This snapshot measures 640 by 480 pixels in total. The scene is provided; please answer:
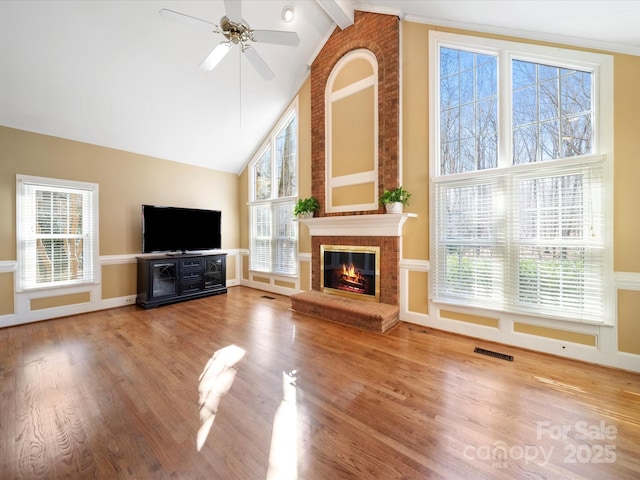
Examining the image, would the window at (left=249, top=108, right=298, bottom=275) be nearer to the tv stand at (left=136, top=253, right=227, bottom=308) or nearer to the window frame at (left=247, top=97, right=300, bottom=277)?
the window frame at (left=247, top=97, right=300, bottom=277)

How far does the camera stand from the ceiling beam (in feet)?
12.3

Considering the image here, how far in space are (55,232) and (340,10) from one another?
18.4 feet

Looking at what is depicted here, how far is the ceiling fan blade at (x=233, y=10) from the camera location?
2321mm

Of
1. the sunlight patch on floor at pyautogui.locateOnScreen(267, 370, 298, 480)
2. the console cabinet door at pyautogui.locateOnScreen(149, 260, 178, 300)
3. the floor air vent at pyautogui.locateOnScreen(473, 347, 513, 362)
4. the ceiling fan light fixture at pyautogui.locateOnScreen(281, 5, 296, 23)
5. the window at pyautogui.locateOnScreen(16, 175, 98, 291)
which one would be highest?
the ceiling fan light fixture at pyautogui.locateOnScreen(281, 5, 296, 23)

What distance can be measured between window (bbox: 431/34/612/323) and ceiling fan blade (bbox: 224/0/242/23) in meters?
2.55

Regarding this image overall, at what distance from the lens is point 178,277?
16.0ft

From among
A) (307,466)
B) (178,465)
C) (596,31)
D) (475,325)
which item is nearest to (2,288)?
(178,465)

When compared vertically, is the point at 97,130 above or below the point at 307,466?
above

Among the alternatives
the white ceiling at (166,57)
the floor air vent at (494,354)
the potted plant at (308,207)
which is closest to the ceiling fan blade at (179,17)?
the white ceiling at (166,57)

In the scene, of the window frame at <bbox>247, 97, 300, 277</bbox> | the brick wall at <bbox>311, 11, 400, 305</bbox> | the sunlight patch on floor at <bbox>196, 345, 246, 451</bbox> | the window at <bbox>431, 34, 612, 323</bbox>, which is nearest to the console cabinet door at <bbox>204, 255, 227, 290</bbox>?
the window frame at <bbox>247, 97, 300, 277</bbox>

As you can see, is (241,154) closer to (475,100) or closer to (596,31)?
(475,100)

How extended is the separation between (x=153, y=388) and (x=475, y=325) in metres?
3.55

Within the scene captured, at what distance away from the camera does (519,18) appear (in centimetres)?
271

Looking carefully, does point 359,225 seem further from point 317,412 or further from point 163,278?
point 163,278
